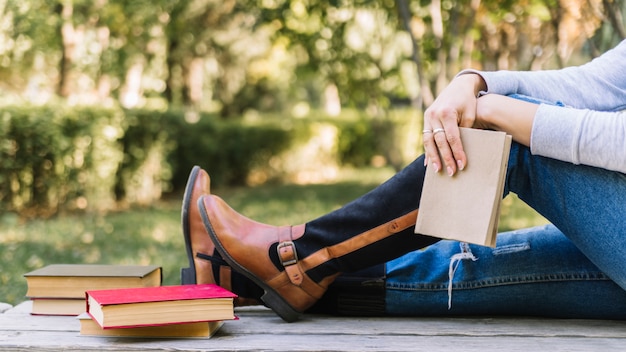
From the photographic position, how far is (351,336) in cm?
187

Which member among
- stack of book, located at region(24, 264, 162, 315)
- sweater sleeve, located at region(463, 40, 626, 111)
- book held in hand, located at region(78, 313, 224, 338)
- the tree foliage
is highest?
the tree foliage

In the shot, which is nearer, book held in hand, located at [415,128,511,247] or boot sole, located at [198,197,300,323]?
book held in hand, located at [415,128,511,247]

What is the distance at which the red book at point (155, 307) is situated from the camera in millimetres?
1731

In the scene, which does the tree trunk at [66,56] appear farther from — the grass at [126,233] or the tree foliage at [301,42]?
the grass at [126,233]

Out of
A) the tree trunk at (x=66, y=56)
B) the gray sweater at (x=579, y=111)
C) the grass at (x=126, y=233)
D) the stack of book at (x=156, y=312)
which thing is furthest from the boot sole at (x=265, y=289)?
the tree trunk at (x=66, y=56)

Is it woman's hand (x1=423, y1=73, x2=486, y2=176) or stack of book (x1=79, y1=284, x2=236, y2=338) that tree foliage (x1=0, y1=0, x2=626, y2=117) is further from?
stack of book (x1=79, y1=284, x2=236, y2=338)

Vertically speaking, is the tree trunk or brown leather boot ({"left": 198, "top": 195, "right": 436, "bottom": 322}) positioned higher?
the tree trunk

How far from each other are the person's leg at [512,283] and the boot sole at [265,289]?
299 millimetres

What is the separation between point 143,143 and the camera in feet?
28.0

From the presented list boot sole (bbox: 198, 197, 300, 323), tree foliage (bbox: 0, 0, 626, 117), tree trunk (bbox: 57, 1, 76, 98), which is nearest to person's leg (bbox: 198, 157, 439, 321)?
boot sole (bbox: 198, 197, 300, 323)

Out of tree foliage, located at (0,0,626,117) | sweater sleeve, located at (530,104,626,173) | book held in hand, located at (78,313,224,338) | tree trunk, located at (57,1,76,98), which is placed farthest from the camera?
tree trunk, located at (57,1,76,98)

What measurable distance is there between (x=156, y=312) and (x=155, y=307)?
1cm

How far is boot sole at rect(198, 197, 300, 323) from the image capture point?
1.97 meters

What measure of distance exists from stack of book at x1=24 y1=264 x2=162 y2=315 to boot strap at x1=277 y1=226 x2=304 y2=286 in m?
Answer: 0.43
